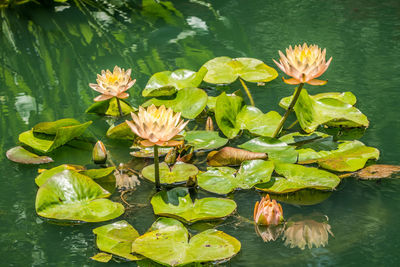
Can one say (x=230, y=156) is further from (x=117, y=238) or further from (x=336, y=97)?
(x=336, y=97)

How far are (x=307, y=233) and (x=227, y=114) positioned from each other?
0.72 m

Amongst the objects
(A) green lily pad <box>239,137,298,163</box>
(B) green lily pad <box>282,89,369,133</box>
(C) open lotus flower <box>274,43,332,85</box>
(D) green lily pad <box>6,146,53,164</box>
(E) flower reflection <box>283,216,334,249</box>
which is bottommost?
(D) green lily pad <box>6,146,53,164</box>

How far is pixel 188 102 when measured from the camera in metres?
2.09

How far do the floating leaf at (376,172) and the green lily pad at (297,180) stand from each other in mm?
97

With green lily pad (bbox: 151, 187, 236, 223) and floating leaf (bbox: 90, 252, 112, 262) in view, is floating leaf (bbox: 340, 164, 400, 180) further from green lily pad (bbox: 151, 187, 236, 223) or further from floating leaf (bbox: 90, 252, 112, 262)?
floating leaf (bbox: 90, 252, 112, 262)

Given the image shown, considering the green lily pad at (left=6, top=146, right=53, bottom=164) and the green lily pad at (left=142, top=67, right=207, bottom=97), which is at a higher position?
the green lily pad at (left=142, top=67, right=207, bottom=97)

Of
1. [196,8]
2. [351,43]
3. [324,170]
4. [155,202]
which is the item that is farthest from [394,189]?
[196,8]

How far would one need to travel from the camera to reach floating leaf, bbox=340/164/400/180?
157 cm

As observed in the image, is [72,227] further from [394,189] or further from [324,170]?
[394,189]

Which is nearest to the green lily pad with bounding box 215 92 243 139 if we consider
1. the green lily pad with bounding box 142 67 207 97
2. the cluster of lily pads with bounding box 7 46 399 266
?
the cluster of lily pads with bounding box 7 46 399 266

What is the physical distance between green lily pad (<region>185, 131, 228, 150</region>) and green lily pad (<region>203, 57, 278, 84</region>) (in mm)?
520

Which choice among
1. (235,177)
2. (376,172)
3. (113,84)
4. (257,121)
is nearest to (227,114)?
(257,121)

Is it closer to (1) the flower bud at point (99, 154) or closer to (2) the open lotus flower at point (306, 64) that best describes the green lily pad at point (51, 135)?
(1) the flower bud at point (99, 154)

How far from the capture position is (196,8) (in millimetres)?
3609
